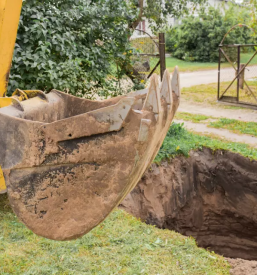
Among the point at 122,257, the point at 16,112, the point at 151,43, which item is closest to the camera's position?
the point at 16,112

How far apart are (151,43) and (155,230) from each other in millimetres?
6051

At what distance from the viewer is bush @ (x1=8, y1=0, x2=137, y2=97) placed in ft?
17.2

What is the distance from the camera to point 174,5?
34.7ft

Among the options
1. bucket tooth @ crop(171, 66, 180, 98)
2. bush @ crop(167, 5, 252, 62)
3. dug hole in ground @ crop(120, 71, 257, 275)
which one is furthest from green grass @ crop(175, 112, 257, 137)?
bush @ crop(167, 5, 252, 62)

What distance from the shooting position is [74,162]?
1.91 m

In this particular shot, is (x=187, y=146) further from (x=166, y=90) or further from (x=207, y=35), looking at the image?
(x=207, y=35)

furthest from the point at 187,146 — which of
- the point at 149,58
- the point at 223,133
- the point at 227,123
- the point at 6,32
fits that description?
the point at 6,32

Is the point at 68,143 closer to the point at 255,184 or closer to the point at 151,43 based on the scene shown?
the point at 255,184

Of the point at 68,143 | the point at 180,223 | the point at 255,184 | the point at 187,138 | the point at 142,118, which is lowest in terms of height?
the point at 180,223

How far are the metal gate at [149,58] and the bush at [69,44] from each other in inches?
31.0

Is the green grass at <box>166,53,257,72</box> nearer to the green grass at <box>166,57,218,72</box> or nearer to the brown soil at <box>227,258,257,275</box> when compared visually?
the green grass at <box>166,57,218,72</box>

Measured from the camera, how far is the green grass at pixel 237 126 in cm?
808

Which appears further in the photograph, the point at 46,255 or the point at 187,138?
the point at 187,138

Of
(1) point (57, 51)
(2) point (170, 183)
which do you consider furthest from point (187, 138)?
(1) point (57, 51)
